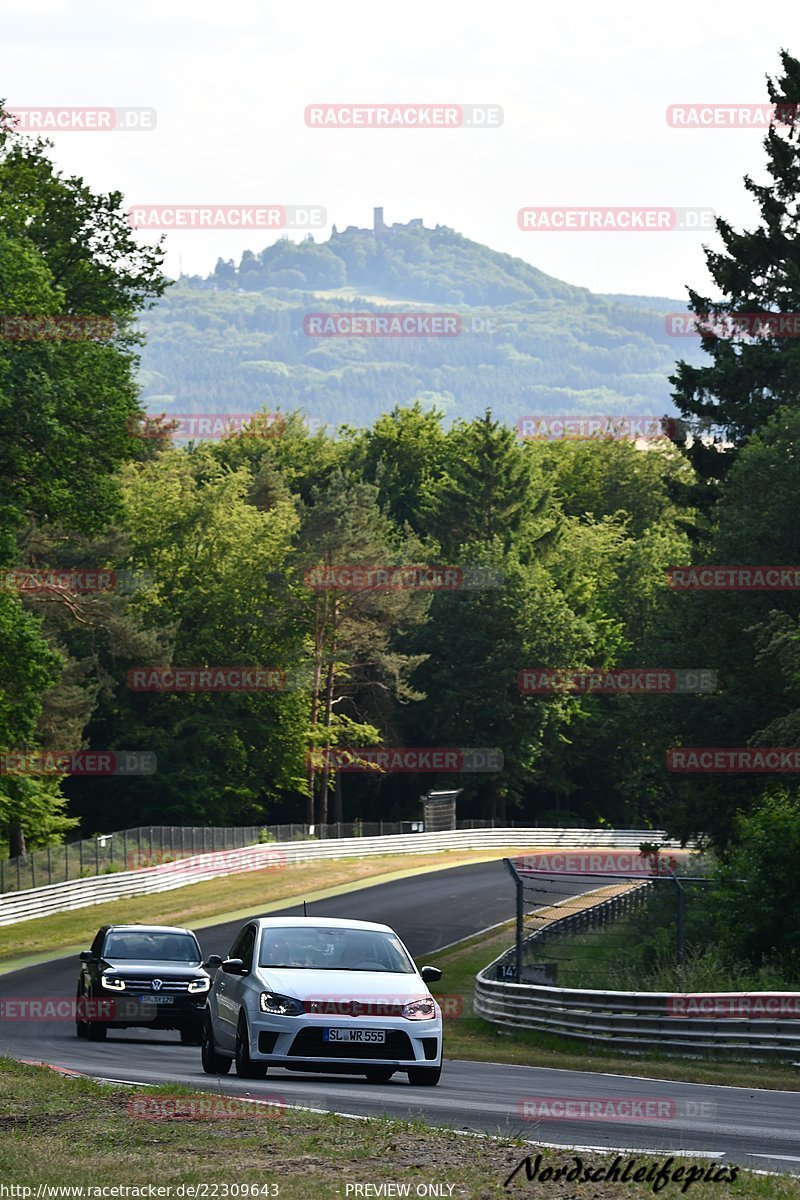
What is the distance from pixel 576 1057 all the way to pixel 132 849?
132 feet

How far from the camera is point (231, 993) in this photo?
54.6 feet

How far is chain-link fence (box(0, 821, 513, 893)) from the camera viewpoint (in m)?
53.2

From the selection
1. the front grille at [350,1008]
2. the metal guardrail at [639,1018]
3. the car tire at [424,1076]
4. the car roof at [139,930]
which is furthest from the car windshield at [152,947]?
the front grille at [350,1008]

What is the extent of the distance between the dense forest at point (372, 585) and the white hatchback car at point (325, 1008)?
1937cm

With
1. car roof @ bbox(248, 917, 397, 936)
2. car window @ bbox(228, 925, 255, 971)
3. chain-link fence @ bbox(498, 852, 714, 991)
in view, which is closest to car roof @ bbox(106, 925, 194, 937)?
chain-link fence @ bbox(498, 852, 714, 991)

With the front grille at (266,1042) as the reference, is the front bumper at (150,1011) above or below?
below

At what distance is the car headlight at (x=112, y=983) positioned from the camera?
2484 cm

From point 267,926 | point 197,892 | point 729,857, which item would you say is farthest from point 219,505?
point 267,926

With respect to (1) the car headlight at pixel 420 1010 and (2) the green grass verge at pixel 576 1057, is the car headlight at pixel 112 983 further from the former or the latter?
(1) the car headlight at pixel 420 1010

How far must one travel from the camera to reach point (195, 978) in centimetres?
2498

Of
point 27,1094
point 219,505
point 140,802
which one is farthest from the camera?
point 219,505

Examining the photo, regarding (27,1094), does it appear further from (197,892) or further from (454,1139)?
(197,892)

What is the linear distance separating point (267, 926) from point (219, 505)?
241ft

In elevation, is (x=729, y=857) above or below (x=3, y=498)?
below
